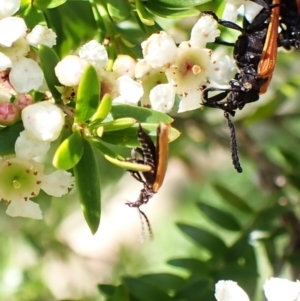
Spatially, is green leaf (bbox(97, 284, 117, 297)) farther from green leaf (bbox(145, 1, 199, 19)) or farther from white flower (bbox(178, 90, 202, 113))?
green leaf (bbox(145, 1, 199, 19))

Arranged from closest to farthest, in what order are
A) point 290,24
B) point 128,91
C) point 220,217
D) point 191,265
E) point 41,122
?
point 41,122 < point 128,91 < point 290,24 < point 191,265 < point 220,217

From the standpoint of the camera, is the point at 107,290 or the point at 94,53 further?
the point at 107,290

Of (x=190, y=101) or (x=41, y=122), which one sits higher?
(x=41, y=122)

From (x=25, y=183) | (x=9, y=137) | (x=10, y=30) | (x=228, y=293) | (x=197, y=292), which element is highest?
(x=10, y=30)

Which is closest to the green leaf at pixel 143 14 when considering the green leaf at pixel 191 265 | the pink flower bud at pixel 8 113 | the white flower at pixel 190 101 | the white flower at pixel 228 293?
the white flower at pixel 190 101

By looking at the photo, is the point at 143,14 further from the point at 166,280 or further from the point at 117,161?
the point at 166,280

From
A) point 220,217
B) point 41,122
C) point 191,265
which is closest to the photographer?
point 41,122

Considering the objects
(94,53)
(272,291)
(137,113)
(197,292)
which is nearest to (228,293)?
(272,291)
